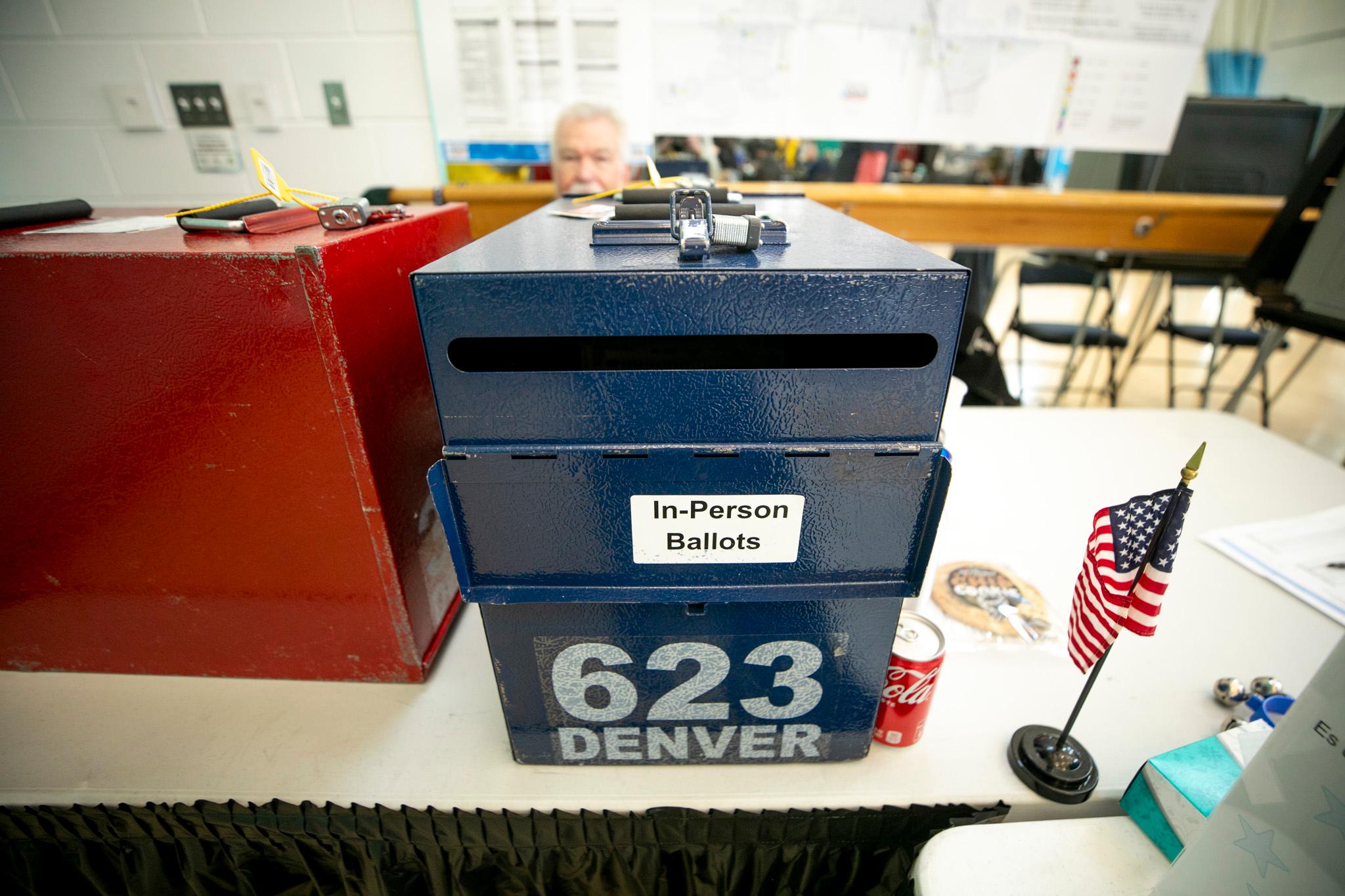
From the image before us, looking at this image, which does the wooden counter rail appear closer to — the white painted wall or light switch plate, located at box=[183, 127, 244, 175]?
the white painted wall

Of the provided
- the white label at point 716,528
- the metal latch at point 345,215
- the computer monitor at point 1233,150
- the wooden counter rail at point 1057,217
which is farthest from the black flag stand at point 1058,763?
the computer monitor at point 1233,150

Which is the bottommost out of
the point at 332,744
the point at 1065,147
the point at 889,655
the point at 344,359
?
the point at 332,744

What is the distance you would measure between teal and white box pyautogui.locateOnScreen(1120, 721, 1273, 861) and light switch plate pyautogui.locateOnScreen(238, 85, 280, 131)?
7.96 feet

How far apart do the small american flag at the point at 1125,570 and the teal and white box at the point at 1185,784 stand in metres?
0.09

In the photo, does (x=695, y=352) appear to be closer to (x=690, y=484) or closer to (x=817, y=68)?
(x=690, y=484)

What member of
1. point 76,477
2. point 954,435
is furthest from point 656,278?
point 76,477

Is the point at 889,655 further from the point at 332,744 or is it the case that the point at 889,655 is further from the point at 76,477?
the point at 76,477

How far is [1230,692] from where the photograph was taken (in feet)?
1.83

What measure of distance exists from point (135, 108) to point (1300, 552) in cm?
288

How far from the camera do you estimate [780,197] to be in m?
0.78

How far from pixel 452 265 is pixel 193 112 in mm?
2133

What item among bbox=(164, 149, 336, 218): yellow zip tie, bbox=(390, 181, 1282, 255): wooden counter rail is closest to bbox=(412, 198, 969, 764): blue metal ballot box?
bbox=(164, 149, 336, 218): yellow zip tie

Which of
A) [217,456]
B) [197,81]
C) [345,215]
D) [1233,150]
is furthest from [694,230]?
[1233,150]

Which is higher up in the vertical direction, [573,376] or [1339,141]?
[1339,141]
